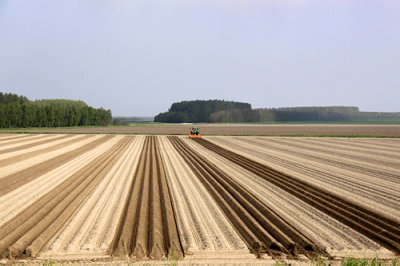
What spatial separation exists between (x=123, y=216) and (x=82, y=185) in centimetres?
433

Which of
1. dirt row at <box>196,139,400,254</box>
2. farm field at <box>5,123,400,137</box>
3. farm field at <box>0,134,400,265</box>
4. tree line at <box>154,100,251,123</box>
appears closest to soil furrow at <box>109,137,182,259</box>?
farm field at <box>0,134,400,265</box>

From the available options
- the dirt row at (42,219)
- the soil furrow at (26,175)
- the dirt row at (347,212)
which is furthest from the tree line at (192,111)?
the dirt row at (42,219)

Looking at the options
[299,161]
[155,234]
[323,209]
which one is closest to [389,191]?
[323,209]

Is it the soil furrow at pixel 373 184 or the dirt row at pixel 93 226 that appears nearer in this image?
the dirt row at pixel 93 226

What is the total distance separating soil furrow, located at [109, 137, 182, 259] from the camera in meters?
6.15

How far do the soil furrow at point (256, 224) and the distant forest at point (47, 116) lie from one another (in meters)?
88.4

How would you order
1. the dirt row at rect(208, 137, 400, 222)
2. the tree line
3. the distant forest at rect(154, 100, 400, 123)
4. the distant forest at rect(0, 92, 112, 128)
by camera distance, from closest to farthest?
the dirt row at rect(208, 137, 400, 222) < the distant forest at rect(0, 92, 112, 128) < the distant forest at rect(154, 100, 400, 123) < the tree line

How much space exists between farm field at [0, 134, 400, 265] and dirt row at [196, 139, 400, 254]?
3cm

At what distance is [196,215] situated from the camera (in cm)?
821

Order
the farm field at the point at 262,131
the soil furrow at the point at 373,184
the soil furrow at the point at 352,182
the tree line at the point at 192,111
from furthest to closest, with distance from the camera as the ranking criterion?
the tree line at the point at 192,111 → the farm field at the point at 262,131 → the soil furrow at the point at 373,184 → the soil furrow at the point at 352,182

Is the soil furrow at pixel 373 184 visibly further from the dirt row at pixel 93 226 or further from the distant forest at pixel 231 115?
the distant forest at pixel 231 115

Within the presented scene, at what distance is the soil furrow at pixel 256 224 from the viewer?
6387 mm

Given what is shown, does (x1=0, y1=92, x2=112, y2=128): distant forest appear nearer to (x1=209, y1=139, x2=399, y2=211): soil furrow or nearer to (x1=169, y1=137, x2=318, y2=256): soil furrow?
(x1=209, y1=139, x2=399, y2=211): soil furrow

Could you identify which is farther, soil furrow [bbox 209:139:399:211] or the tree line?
the tree line
